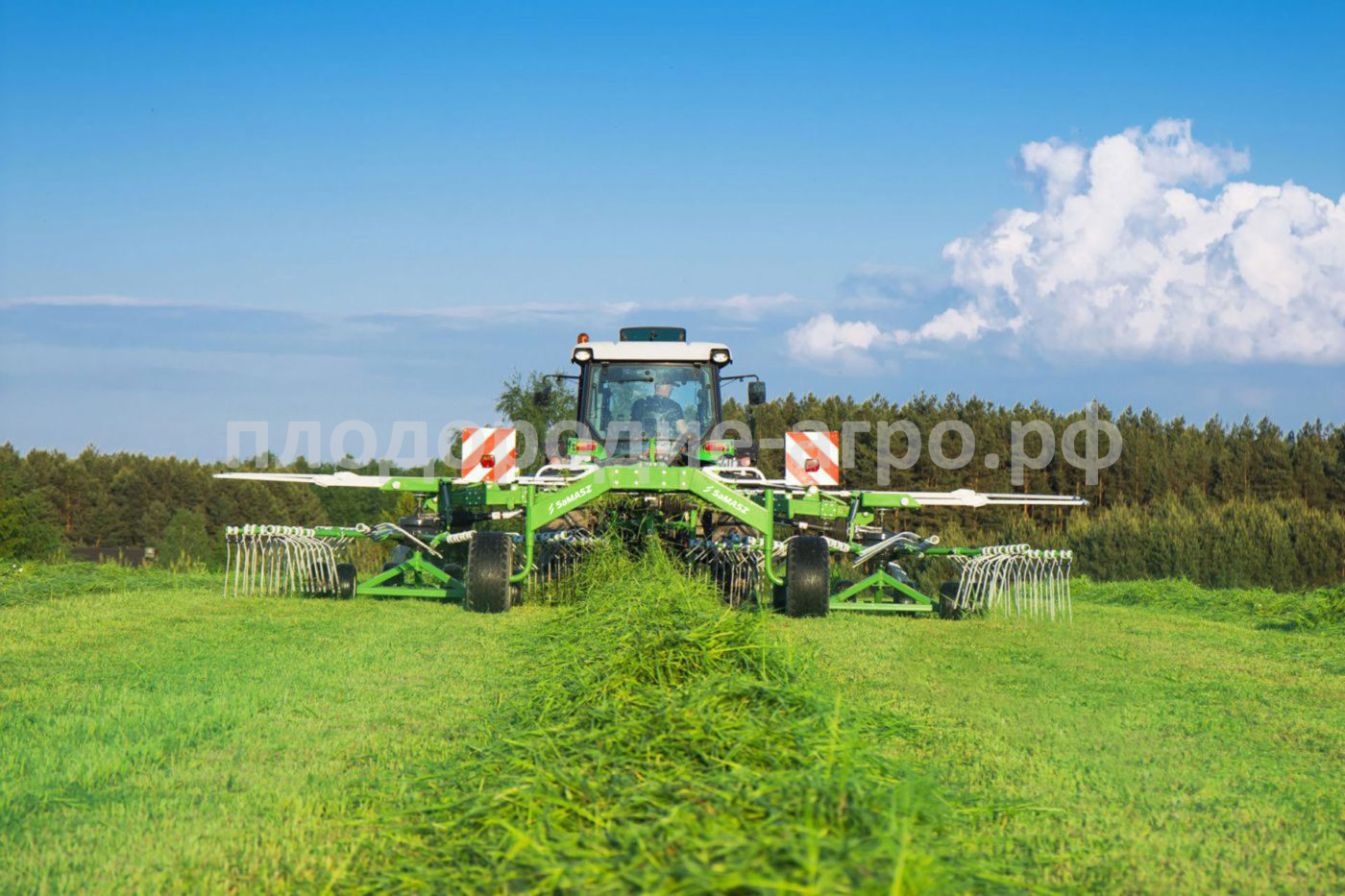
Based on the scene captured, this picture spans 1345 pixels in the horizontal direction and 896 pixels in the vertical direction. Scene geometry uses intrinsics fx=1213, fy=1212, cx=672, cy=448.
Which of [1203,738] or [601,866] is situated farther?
[1203,738]

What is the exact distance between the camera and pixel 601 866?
2.68 metres

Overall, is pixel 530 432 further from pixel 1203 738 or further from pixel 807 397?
pixel 1203 738

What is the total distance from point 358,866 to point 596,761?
78 cm

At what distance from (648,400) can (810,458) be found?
6.27ft

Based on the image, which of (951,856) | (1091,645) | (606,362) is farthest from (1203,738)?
(606,362)

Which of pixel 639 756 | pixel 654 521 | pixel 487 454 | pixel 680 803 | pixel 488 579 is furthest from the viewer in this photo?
pixel 487 454

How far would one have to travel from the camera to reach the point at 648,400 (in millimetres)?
12797

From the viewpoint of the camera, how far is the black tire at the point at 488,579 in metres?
9.57

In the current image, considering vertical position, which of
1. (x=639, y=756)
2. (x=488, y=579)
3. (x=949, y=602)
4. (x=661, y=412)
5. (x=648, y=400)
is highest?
(x=648, y=400)

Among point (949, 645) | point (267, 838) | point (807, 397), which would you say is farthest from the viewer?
point (807, 397)

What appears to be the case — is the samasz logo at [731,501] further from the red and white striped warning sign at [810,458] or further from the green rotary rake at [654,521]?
the red and white striped warning sign at [810,458]

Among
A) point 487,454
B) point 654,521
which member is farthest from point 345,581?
point 654,521

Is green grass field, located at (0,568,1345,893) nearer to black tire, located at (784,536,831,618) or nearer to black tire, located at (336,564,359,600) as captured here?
black tire, located at (784,536,831,618)

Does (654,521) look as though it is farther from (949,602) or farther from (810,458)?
(949,602)
